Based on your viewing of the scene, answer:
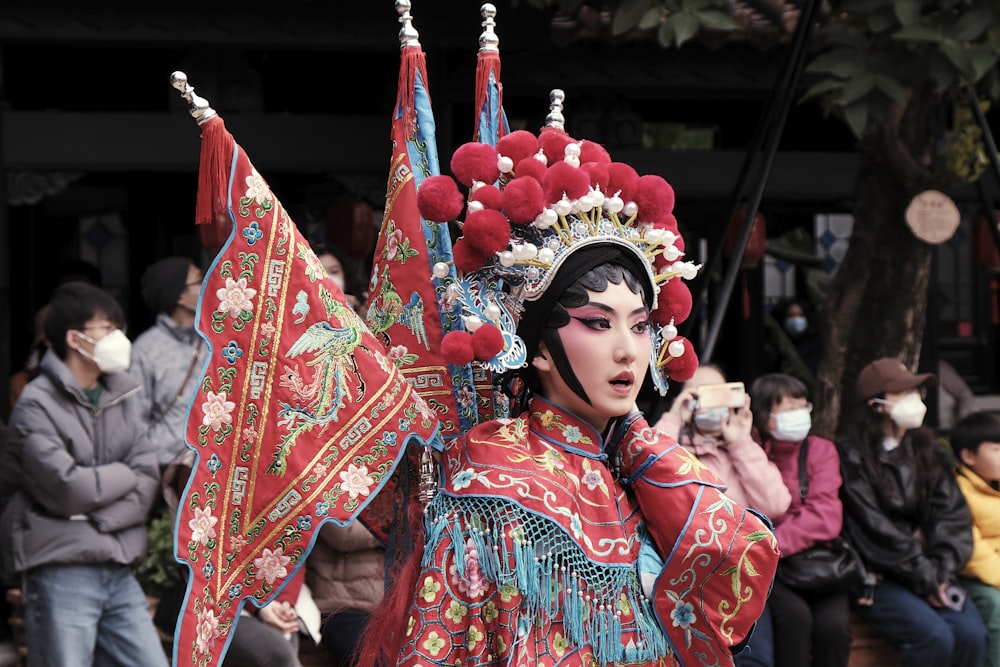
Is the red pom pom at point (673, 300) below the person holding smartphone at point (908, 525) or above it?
above

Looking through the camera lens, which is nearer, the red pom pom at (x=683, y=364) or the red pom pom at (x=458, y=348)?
the red pom pom at (x=458, y=348)

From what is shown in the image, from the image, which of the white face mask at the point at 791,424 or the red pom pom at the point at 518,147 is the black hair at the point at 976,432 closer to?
the white face mask at the point at 791,424

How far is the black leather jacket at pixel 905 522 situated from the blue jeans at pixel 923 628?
7 centimetres

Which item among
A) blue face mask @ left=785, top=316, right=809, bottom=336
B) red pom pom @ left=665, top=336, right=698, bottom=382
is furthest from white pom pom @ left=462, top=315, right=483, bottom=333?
blue face mask @ left=785, top=316, right=809, bottom=336

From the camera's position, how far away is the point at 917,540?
5551mm

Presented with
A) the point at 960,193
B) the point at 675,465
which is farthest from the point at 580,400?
the point at 960,193

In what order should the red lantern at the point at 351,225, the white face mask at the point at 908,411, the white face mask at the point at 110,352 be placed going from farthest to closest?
the red lantern at the point at 351,225, the white face mask at the point at 908,411, the white face mask at the point at 110,352

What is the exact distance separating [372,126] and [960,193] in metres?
3.02

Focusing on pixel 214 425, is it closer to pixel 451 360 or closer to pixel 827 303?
pixel 451 360

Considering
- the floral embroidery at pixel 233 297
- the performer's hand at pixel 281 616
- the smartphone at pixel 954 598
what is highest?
the floral embroidery at pixel 233 297

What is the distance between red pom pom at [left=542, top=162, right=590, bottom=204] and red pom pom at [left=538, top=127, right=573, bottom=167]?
0.12 m

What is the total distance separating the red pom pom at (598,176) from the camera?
2.92m

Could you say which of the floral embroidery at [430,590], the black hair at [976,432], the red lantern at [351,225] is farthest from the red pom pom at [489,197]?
the red lantern at [351,225]

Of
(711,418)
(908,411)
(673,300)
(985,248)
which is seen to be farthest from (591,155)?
(985,248)
